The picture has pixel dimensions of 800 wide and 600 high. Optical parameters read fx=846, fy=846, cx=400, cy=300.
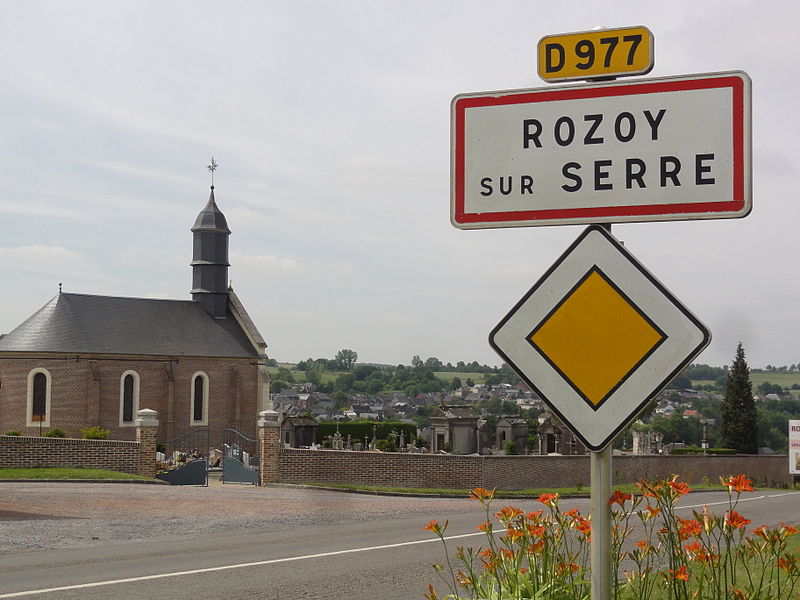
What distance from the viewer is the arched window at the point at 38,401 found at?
135 feet

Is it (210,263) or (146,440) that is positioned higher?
(210,263)

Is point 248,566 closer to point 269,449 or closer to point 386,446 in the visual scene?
point 269,449

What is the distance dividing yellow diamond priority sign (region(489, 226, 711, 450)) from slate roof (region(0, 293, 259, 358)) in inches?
1684

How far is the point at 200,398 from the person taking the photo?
46.7 metres

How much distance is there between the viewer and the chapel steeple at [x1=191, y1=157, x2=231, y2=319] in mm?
50594

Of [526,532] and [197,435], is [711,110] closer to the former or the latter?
[526,532]

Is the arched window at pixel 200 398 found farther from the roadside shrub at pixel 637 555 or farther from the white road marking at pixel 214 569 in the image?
the roadside shrub at pixel 637 555

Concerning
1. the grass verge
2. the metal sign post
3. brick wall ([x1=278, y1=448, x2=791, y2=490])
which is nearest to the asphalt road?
the metal sign post

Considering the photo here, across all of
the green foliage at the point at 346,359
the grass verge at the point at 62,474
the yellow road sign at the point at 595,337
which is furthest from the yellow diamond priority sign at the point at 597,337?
the green foliage at the point at 346,359

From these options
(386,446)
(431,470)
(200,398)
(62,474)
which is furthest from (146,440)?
(200,398)

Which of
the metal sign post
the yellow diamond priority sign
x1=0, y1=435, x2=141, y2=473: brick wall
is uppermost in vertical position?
the yellow diamond priority sign

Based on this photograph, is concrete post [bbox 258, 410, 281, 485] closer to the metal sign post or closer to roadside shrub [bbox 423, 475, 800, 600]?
roadside shrub [bbox 423, 475, 800, 600]

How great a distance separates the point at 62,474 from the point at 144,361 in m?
20.6

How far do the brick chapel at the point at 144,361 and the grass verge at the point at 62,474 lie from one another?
1699 centimetres
